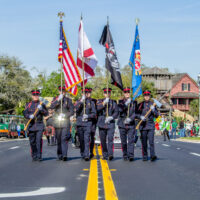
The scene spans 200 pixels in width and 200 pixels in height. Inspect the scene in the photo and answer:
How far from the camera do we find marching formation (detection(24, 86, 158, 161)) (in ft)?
39.7

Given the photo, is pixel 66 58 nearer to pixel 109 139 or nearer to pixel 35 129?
pixel 35 129

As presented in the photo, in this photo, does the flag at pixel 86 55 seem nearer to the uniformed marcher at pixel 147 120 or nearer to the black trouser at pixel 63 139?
the uniformed marcher at pixel 147 120

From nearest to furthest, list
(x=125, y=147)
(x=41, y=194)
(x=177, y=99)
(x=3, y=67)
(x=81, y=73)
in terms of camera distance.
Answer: (x=41, y=194) → (x=125, y=147) → (x=81, y=73) → (x=3, y=67) → (x=177, y=99)

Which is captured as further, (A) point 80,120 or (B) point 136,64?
(B) point 136,64

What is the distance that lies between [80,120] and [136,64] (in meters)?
2.55

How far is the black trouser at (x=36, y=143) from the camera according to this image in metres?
12.1

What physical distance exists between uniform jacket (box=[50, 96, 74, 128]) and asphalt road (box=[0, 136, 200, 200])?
3.71 ft

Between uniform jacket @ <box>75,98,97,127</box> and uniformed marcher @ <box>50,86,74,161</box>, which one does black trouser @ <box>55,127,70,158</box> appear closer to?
uniformed marcher @ <box>50,86,74,161</box>

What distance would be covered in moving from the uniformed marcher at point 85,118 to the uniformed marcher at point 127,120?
0.81m

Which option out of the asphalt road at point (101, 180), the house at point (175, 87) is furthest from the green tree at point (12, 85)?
the asphalt road at point (101, 180)

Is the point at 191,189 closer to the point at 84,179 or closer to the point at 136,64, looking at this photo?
the point at 84,179

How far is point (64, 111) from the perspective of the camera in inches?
484

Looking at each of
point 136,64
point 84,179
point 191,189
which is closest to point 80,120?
point 136,64

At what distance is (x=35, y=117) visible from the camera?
12.2 m
